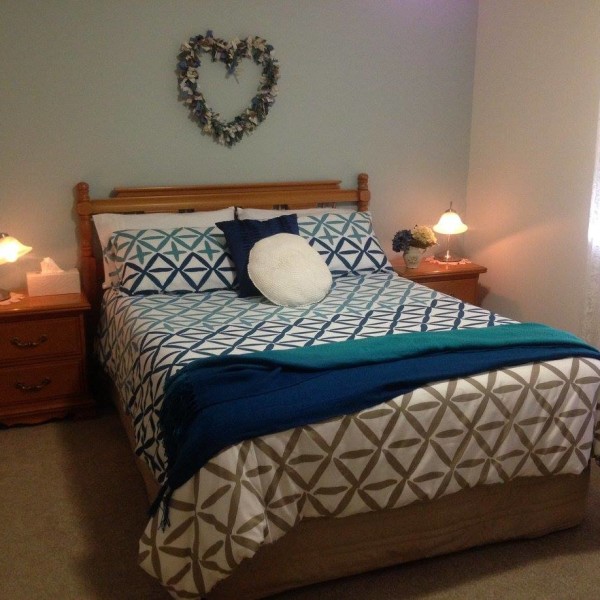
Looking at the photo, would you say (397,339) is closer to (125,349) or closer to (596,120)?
(125,349)

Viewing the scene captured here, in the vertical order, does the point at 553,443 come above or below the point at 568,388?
below

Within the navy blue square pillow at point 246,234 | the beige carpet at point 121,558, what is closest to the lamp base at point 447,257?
the navy blue square pillow at point 246,234

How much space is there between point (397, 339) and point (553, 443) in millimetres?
604

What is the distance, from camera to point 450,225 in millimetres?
4094

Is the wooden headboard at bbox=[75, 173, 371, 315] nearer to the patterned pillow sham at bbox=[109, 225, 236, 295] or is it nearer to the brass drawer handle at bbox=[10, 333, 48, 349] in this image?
the patterned pillow sham at bbox=[109, 225, 236, 295]

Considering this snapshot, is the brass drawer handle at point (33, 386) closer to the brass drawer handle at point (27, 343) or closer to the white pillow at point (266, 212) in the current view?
the brass drawer handle at point (27, 343)

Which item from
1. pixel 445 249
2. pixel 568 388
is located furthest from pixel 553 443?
pixel 445 249

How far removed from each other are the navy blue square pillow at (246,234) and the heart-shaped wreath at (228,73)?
1.97 ft

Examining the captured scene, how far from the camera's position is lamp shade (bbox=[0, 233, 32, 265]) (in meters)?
3.24

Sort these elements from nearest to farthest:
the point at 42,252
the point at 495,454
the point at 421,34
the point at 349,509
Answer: the point at 349,509 < the point at 495,454 < the point at 42,252 < the point at 421,34

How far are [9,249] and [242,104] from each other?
1.42 meters

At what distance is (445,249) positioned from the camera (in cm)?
447

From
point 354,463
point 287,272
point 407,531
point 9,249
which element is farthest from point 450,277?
point 9,249

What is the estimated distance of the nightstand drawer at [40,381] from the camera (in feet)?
10.5
